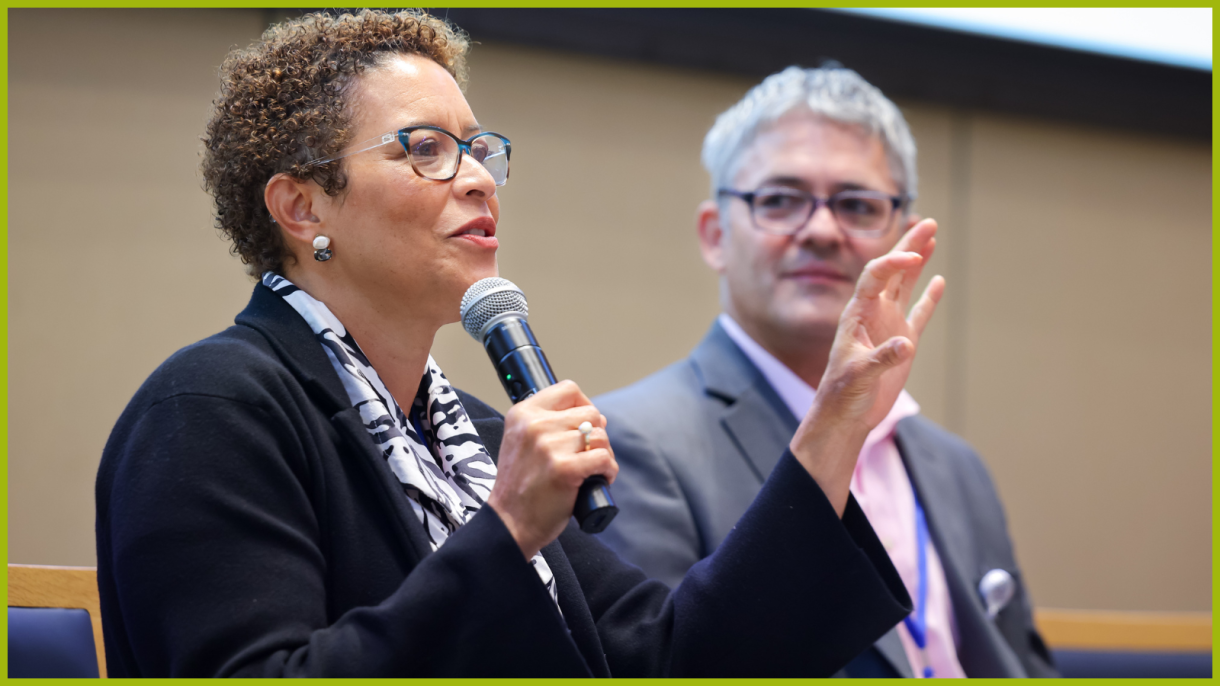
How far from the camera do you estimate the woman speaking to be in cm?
85

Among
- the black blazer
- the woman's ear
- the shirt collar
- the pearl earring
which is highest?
the woman's ear

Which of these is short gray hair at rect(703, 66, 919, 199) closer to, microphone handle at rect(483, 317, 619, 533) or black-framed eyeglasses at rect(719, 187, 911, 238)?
black-framed eyeglasses at rect(719, 187, 911, 238)

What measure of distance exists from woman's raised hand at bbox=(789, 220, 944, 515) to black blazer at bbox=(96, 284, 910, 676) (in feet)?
0.14

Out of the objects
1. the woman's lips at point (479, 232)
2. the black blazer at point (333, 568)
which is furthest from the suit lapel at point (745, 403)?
the woman's lips at point (479, 232)

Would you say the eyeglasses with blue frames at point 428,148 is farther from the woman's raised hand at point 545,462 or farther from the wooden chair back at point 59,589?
the wooden chair back at point 59,589

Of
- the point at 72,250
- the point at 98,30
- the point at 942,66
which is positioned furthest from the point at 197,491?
the point at 942,66

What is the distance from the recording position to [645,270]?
105 inches

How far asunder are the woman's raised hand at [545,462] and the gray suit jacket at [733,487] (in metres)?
0.64

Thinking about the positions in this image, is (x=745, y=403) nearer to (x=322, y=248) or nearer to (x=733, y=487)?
(x=733, y=487)

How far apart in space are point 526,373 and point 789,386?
39.7 inches

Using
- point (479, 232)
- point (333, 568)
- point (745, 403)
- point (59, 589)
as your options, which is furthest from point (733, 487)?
point (59, 589)

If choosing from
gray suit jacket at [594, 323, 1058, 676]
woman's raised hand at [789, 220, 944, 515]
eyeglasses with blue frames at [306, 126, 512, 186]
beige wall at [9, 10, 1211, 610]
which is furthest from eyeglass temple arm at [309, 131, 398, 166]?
beige wall at [9, 10, 1211, 610]

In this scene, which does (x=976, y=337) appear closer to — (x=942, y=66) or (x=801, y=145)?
(x=942, y=66)

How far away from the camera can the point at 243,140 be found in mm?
1146
